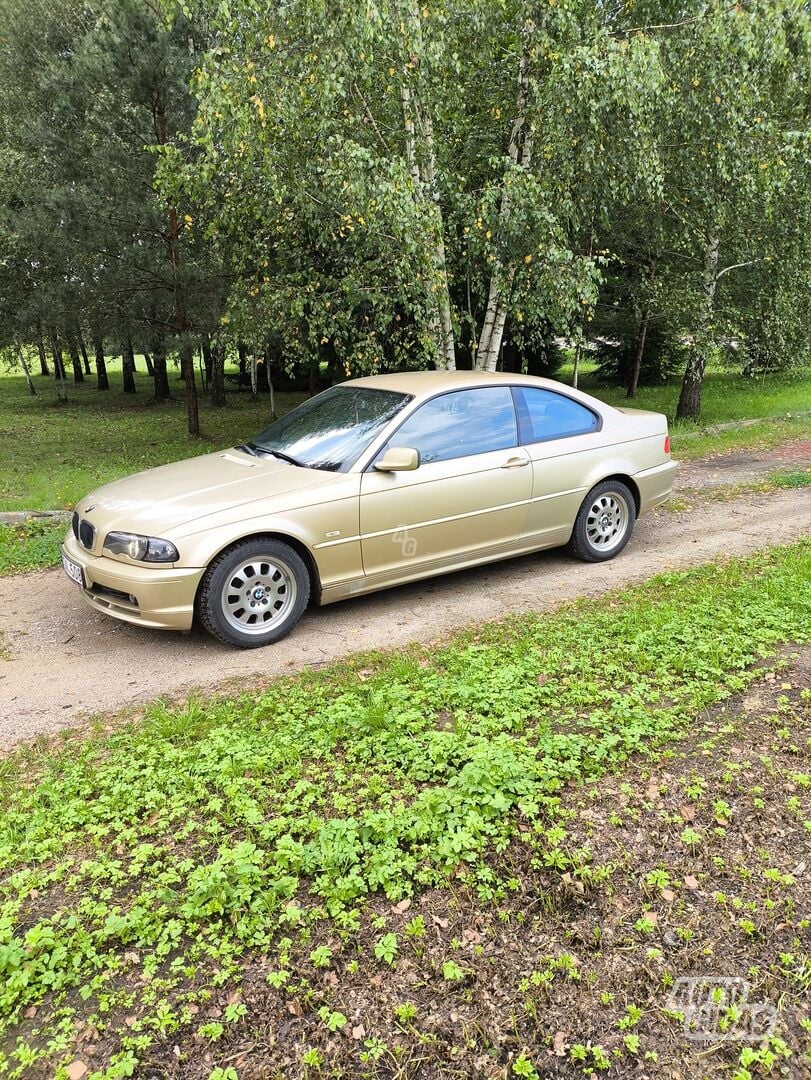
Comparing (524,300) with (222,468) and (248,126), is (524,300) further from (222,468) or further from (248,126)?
(222,468)

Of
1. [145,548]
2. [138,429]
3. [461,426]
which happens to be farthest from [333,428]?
[138,429]

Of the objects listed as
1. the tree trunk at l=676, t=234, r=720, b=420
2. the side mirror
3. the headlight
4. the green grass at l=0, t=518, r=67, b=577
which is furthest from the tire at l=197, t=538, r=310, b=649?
the tree trunk at l=676, t=234, r=720, b=420

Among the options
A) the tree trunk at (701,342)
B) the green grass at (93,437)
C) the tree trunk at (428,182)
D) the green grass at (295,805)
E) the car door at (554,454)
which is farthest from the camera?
the tree trunk at (701,342)

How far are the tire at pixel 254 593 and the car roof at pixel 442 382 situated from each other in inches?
64.6

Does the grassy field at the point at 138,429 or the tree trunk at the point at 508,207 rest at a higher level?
the tree trunk at the point at 508,207

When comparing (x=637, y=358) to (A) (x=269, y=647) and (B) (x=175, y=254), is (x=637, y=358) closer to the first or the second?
(B) (x=175, y=254)

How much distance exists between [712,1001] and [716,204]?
39.7ft

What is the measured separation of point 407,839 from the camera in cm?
274

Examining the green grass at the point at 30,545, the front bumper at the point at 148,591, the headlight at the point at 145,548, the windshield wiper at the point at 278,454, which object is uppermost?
the windshield wiper at the point at 278,454

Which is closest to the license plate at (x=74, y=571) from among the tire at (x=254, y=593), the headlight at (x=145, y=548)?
the headlight at (x=145, y=548)

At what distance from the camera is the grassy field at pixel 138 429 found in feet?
36.7

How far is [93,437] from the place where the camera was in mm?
17750

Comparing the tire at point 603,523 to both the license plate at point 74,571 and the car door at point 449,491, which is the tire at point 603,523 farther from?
the license plate at point 74,571

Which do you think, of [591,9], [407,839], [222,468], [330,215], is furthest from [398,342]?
[407,839]
